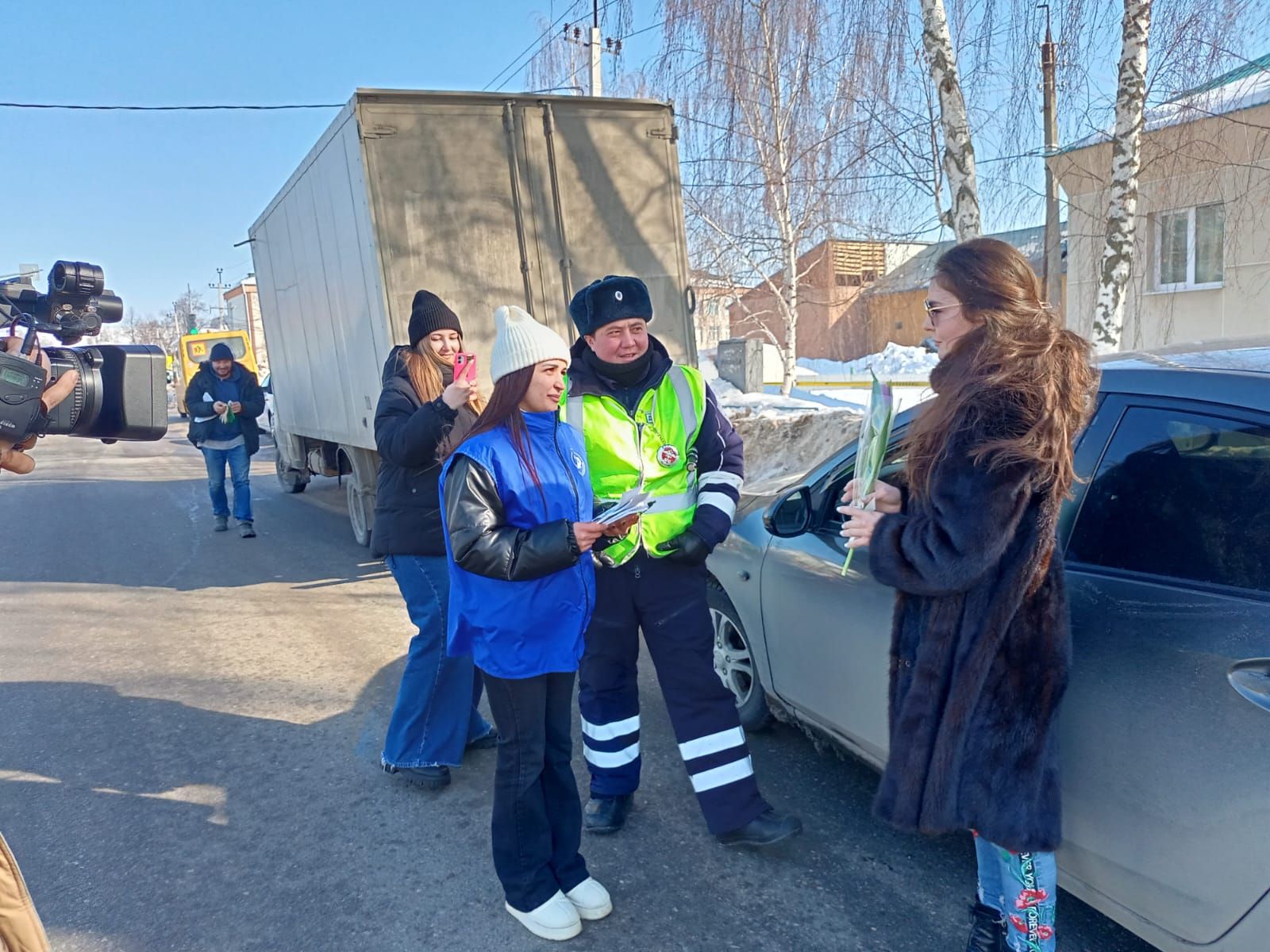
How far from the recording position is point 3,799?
3.56 meters

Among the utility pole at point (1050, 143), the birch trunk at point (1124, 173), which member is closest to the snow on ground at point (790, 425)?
the birch trunk at point (1124, 173)

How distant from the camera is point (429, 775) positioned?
137 inches

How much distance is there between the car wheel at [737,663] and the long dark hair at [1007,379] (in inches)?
70.0

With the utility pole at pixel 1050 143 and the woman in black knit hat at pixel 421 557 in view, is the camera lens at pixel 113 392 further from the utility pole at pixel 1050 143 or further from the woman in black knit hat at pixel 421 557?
the utility pole at pixel 1050 143

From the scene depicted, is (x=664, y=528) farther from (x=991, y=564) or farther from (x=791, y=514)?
(x=991, y=564)

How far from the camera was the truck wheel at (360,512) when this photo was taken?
7957 millimetres

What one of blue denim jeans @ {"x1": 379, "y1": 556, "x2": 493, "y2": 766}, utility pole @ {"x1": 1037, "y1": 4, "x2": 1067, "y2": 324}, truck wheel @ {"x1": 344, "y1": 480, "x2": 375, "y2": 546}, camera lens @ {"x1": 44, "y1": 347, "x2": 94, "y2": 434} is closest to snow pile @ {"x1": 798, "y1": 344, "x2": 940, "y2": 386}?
utility pole @ {"x1": 1037, "y1": 4, "x2": 1067, "y2": 324}

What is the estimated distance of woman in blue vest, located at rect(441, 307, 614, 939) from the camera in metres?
2.33

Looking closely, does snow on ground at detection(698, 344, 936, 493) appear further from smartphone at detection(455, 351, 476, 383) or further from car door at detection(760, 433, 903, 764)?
smartphone at detection(455, 351, 476, 383)

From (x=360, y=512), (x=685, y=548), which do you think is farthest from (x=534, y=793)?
(x=360, y=512)

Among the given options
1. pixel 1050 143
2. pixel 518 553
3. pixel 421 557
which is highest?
pixel 1050 143

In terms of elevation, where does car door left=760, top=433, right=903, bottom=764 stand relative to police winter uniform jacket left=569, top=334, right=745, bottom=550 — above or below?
below

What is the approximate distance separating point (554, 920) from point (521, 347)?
1.65m

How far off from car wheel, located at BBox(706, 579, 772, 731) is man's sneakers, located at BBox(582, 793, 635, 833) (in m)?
0.69
